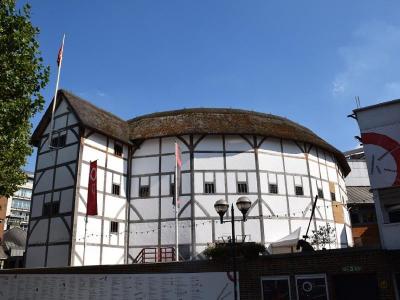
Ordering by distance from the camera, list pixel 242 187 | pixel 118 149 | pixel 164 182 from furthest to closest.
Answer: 1. pixel 118 149
2. pixel 164 182
3. pixel 242 187

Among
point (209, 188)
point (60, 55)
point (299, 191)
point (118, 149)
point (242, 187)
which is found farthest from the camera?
point (118, 149)

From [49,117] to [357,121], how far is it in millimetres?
21654

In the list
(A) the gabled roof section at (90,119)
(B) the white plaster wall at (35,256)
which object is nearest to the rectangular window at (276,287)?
(B) the white plaster wall at (35,256)

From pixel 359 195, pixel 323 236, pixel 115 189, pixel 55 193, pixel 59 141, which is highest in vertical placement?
pixel 59 141

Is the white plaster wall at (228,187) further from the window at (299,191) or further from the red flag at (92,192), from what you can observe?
the red flag at (92,192)

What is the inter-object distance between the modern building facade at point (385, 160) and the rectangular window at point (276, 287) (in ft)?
10.4

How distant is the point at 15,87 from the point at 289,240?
56.2ft

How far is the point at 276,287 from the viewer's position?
11.7m

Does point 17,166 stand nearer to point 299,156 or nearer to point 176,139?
point 176,139

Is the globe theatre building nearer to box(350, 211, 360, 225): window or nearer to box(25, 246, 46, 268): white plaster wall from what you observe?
box(25, 246, 46, 268): white plaster wall

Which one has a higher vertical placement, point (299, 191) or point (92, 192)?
point (299, 191)

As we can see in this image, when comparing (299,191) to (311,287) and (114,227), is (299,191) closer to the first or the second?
(114,227)

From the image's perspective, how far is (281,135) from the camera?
86.7 ft

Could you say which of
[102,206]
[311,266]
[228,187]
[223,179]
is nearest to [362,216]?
[228,187]
